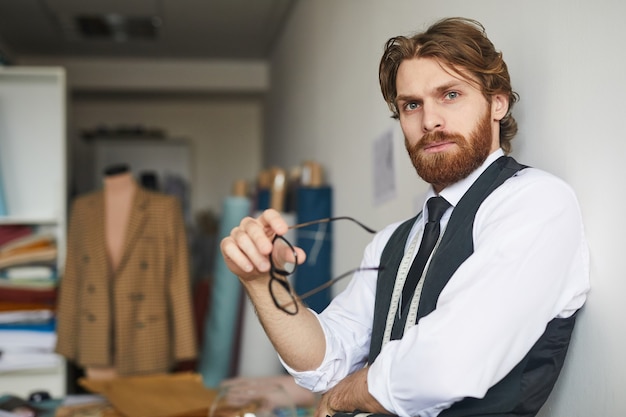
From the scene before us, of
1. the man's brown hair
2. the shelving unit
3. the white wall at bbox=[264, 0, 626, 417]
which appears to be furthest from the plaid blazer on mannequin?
the man's brown hair

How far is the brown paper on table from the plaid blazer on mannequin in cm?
64

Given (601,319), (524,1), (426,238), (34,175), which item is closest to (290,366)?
(426,238)

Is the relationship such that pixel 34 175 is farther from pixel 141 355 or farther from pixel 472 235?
pixel 472 235

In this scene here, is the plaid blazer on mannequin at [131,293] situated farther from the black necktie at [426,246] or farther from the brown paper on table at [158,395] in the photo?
the black necktie at [426,246]

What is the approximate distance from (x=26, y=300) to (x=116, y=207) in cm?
57

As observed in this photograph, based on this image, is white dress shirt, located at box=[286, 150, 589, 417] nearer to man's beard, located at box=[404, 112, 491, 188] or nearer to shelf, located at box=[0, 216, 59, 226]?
man's beard, located at box=[404, 112, 491, 188]

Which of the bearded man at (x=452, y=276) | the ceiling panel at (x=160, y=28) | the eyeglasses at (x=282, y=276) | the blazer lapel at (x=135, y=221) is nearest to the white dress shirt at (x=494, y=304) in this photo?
the bearded man at (x=452, y=276)

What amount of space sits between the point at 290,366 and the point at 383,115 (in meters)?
1.36

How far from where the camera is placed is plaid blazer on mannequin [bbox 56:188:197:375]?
11.2ft

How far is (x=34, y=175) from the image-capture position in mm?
3789

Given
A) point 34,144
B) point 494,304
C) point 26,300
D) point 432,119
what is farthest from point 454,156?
point 34,144

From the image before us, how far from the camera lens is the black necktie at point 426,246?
139 centimetres

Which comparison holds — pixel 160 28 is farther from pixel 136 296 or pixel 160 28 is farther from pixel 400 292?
pixel 400 292

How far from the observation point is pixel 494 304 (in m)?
1.16
